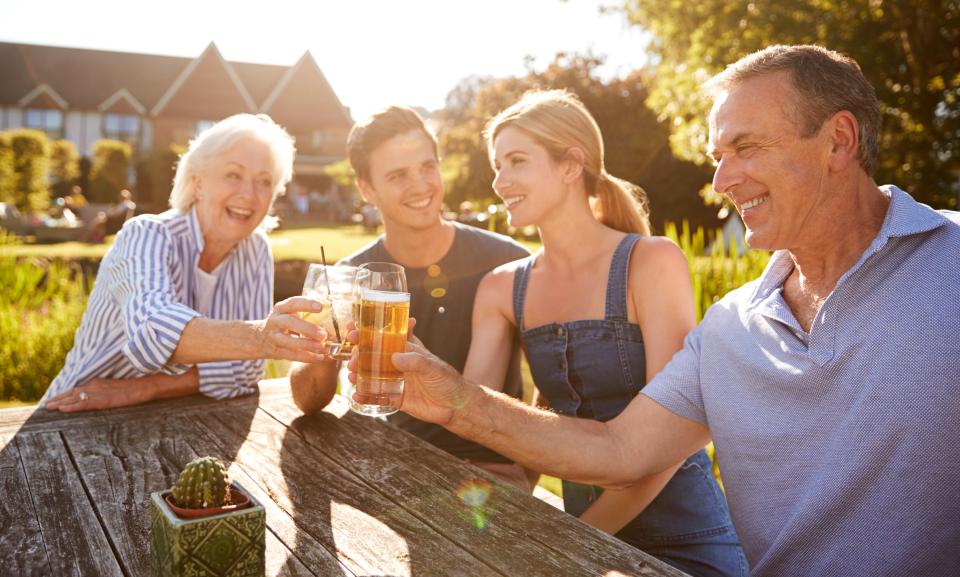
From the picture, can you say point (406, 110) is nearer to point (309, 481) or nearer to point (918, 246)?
point (309, 481)

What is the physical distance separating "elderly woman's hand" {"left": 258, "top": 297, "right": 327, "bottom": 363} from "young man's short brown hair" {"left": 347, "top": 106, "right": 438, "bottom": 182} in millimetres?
1628

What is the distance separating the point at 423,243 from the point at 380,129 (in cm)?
59

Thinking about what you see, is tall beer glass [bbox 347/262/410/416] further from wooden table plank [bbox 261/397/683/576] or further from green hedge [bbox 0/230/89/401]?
green hedge [bbox 0/230/89/401]

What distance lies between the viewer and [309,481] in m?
2.09

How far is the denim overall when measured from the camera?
8.69ft

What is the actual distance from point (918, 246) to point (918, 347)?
0.27m

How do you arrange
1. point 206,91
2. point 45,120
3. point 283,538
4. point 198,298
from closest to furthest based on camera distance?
1. point 283,538
2. point 198,298
3. point 206,91
4. point 45,120

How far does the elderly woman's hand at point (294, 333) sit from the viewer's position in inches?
88.3

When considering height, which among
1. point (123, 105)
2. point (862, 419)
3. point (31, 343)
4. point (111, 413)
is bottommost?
point (31, 343)

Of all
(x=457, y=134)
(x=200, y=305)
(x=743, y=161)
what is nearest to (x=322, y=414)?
(x=200, y=305)

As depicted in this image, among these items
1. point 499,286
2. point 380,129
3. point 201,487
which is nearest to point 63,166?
point 380,129

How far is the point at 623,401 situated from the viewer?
9.36 ft

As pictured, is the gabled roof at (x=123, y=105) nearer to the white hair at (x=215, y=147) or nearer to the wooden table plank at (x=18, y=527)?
the white hair at (x=215, y=147)

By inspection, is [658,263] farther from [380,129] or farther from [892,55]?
[892,55]
